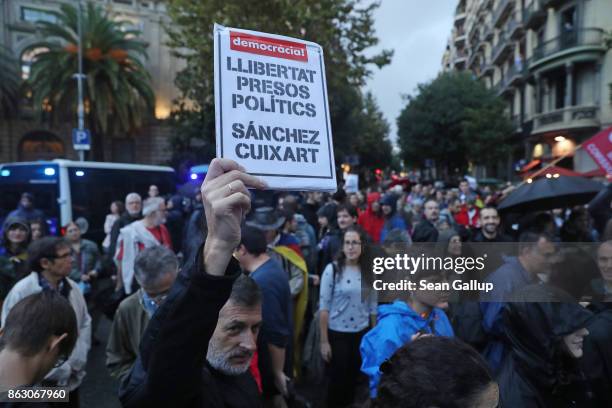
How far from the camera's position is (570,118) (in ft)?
77.7

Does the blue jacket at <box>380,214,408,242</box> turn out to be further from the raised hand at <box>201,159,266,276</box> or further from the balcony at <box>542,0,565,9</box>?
the balcony at <box>542,0,565,9</box>

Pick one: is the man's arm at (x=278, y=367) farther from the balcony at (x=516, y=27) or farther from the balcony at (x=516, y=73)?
the balcony at (x=516, y=27)

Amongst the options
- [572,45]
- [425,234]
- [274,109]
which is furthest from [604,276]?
[572,45]

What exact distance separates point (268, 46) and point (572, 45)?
88.5ft

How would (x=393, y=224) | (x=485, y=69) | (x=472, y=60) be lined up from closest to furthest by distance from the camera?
(x=393, y=224), (x=485, y=69), (x=472, y=60)

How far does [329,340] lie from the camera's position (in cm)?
387

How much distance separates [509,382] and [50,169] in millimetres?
9375

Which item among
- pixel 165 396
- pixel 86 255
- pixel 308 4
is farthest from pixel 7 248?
pixel 308 4

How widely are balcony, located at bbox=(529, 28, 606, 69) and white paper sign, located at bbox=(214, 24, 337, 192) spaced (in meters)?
24.5

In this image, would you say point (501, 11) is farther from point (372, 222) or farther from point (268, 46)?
point (268, 46)

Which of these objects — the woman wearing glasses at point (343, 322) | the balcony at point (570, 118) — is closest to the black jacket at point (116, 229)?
the woman wearing glasses at point (343, 322)

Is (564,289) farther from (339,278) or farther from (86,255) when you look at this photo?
(86,255)

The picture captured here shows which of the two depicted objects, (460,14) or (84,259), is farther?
(460,14)

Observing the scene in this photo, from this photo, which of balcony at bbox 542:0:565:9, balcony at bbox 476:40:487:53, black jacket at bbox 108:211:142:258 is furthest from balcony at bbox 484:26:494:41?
black jacket at bbox 108:211:142:258
